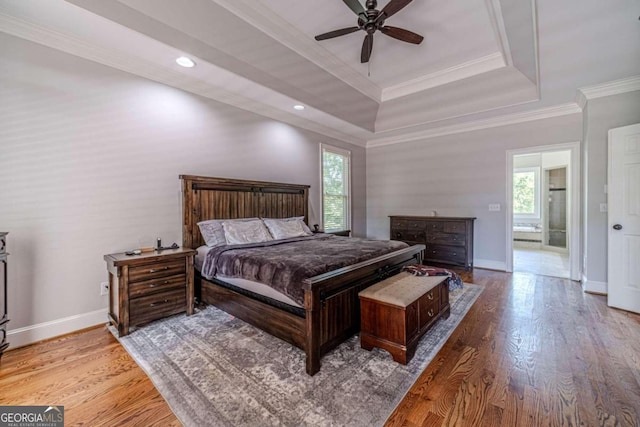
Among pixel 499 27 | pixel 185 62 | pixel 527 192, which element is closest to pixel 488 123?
pixel 499 27

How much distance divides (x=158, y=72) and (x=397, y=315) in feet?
11.8

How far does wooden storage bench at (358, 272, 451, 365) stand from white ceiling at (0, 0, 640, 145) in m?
2.66

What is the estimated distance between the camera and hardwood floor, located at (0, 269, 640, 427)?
155cm

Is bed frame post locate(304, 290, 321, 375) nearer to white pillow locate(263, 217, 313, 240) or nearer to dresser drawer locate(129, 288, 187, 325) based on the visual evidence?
dresser drawer locate(129, 288, 187, 325)

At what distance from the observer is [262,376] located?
1.90 meters

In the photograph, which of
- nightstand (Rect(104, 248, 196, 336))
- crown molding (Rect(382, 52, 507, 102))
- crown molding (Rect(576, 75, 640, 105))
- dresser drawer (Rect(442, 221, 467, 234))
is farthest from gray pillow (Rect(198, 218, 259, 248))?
crown molding (Rect(576, 75, 640, 105))

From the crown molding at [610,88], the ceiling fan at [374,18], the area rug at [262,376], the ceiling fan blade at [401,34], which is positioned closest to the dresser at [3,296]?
the area rug at [262,376]

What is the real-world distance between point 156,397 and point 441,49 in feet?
14.7

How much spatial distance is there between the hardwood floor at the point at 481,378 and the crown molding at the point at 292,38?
10.4 feet

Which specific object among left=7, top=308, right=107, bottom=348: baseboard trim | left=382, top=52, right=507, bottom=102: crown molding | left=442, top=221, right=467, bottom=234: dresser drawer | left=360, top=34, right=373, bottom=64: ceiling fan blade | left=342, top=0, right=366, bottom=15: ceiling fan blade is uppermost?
left=382, top=52, right=507, bottom=102: crown molding

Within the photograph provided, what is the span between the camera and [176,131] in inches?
131

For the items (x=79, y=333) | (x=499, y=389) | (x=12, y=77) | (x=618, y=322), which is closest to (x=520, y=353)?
(x=499, y=389)

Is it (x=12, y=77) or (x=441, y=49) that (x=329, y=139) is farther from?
(x=12, y=77)

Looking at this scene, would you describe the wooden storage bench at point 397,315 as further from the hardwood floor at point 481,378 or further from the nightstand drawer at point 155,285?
the nightstand drawer at point 155,285
